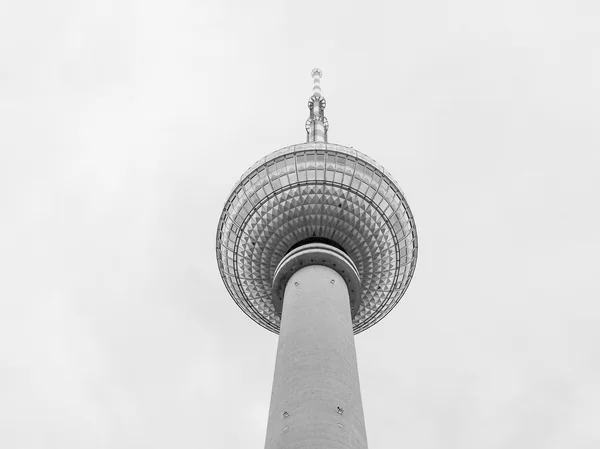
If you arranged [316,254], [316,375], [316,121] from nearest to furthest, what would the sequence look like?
[316,375]
[316,254]
[316,121]

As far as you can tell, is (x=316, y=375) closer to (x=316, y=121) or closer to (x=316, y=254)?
(x=316, y=254)

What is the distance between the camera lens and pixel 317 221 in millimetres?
42656

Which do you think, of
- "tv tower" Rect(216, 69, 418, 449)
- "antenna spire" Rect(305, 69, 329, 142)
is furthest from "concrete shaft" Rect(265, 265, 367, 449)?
"antenna spire" Rect(305, 69, 329, 142)

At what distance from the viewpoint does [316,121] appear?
5356cm

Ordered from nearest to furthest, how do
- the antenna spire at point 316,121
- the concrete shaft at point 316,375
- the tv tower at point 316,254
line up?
the concrete shaft at point 316,375 → the tv tower at point 316,254 → the antenna spire at point 316,121

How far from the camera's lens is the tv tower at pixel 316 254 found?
32844 mm

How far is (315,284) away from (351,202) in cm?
A: 776

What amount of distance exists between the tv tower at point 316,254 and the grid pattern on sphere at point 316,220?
0.07 meters

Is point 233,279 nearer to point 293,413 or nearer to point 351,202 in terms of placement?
point 351,202

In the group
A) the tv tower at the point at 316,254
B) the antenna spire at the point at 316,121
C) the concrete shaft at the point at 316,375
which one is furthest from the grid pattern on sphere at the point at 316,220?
the antenna spire at the point at 316,121

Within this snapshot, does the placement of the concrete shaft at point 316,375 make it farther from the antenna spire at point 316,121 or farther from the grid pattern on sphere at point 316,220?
the antenna spire at point 316,121

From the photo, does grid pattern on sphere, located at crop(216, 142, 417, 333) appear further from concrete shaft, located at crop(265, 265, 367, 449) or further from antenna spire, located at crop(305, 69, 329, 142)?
antenna spire, located at crop(305, 69, 329, 142)

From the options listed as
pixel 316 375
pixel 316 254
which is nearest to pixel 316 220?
pixel 316 254

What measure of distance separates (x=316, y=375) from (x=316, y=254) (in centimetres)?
976
